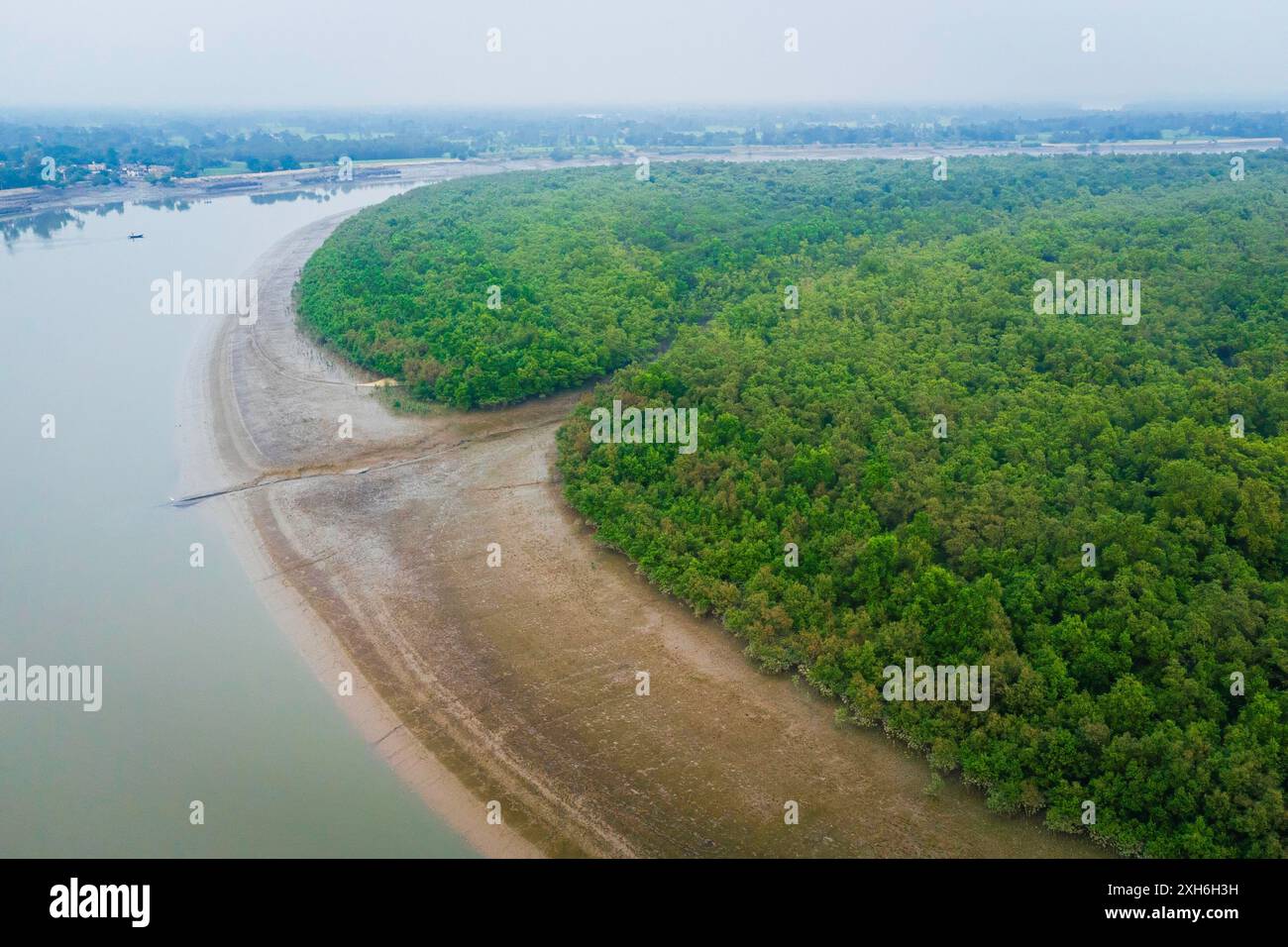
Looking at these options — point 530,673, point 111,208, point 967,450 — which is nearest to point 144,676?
point 530,673

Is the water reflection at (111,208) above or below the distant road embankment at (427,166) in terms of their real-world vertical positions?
below

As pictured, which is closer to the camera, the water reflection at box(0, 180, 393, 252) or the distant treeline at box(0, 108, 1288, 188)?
the water reflection at box(0, 180, 393, 252)

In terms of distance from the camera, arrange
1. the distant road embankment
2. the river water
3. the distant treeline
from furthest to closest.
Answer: the distant treeline < the distant road embankment < the river water

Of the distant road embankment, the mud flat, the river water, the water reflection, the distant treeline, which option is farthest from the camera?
the distant treeline

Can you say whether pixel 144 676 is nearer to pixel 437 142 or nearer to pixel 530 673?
pixel 530 673

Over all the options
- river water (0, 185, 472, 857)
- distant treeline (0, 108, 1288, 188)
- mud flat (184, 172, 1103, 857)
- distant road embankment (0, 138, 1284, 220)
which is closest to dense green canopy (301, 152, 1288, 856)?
mud flat (184, 172, 1103, 857)

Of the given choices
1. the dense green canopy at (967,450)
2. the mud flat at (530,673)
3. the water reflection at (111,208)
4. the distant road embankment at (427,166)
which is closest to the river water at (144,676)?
the mud flat at (530,673)

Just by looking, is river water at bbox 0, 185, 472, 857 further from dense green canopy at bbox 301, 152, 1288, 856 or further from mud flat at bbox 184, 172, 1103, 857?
dense green canopy at bbox 301, 152, 1288, 856

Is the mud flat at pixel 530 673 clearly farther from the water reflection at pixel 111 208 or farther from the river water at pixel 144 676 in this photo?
the water reflection at pixel 111 208
